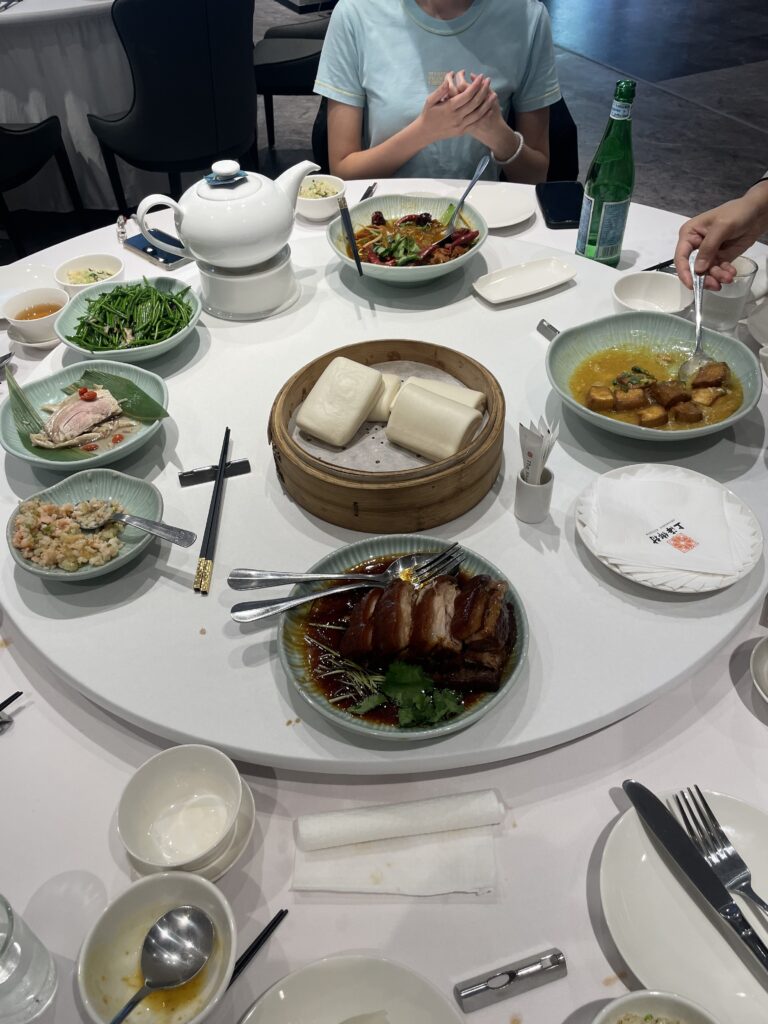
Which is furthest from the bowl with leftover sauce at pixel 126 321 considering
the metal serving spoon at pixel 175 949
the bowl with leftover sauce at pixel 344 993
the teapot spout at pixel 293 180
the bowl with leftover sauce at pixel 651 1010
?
the bowl with leftover sauce at pixel 651 1010

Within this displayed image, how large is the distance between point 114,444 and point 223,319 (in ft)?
2.22

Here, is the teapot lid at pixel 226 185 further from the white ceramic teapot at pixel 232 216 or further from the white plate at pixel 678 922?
the white plate at pixel 678 922

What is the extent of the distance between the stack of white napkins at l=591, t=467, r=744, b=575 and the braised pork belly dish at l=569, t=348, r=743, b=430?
8.1 inches

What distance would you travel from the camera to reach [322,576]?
1330mm

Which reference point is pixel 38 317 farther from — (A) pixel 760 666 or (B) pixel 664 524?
(A) pixel 760 666

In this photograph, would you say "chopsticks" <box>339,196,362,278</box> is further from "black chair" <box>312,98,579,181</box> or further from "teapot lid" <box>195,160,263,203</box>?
"black chair" <box>312,98,579,181</box>

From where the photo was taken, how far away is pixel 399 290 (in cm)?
230

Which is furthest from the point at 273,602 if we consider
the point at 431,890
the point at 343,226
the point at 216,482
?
the point at 343,226

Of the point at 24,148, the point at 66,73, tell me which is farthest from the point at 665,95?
the point at 24,148

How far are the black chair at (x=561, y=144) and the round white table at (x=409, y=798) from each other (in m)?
2.63

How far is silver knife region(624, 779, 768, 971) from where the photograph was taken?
988 millimetres

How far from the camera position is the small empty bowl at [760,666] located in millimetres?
1298

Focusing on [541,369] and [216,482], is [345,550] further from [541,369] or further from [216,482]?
[541,369]

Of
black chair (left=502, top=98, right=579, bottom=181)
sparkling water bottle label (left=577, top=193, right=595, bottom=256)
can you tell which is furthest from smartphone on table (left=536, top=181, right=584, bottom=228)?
black chair (left=502, top=98, right=579, bottom=181)
